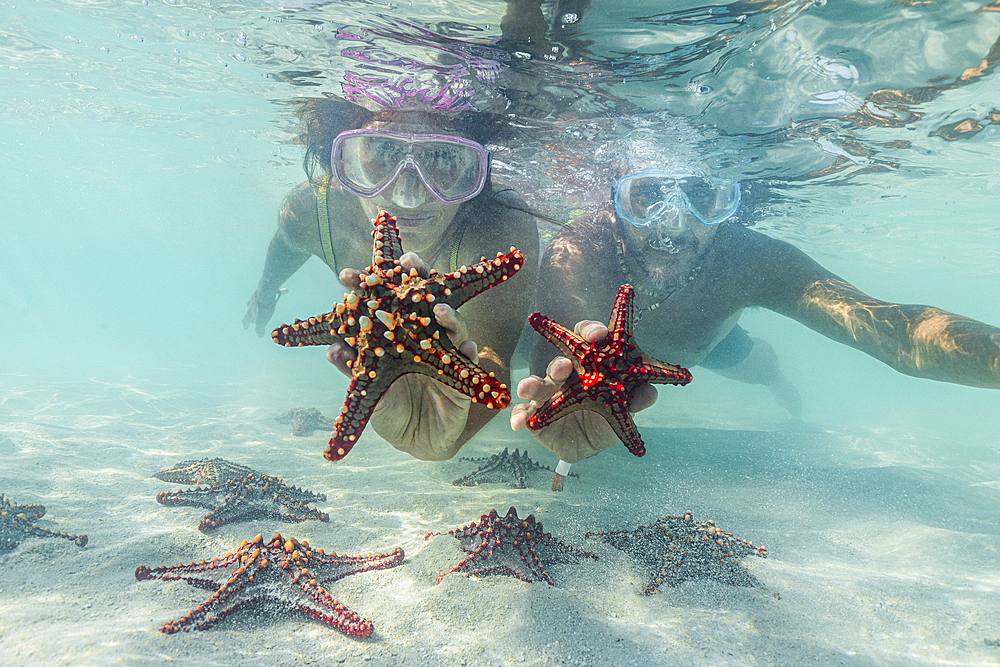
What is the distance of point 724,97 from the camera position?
655 centimetres

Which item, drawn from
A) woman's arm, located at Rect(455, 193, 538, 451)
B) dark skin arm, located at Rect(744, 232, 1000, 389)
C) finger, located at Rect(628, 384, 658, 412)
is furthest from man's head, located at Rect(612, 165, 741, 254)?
finger, located at Rect(628, 384, 658, 412)

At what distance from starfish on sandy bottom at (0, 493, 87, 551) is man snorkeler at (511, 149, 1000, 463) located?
4031 millimetres

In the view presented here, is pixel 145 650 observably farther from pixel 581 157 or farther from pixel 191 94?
pixel 191 94

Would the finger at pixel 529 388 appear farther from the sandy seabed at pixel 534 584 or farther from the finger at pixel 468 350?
the sandy seabed at pixel 534 584

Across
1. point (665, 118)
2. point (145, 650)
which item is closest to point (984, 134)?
point (665, 118)

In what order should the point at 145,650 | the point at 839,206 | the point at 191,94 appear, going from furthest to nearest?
the point at 839,206
the point at 191,94
the point at 145,650

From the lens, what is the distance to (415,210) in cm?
426

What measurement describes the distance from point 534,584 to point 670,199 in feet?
20.3

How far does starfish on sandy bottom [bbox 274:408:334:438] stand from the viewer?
9.80 m

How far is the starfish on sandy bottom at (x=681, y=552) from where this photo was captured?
3443 mm

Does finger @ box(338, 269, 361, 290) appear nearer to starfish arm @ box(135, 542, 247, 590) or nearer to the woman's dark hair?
starfish arm @ box(135, 542, 247, 590)

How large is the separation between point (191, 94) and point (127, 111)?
15.9 feet

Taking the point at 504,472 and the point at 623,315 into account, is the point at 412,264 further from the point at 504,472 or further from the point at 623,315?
the point at 504,472

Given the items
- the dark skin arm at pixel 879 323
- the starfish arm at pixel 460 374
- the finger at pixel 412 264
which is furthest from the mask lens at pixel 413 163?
the dark skin arm at pixel 879 323
